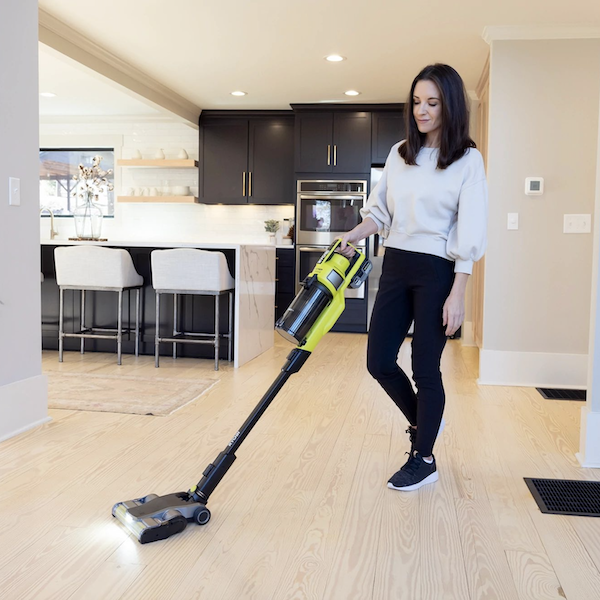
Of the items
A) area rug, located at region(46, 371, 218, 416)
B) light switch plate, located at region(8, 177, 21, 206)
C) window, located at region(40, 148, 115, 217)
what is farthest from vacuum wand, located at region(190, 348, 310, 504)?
window, located at region(40, 148, 115, 217)

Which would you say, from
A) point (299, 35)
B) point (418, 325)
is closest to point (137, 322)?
point (299, 35)

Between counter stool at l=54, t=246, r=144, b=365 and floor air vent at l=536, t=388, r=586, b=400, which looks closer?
floor air vent at l=536, t=388, r=586, b=400

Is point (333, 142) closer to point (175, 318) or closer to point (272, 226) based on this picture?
point (272, 226)

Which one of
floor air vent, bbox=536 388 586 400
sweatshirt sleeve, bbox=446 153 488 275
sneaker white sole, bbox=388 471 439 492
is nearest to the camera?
sweatshirt sleeve, bbox=446 153 488 275

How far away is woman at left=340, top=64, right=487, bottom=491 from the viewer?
2.00m

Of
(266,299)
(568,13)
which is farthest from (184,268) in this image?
(568,13)

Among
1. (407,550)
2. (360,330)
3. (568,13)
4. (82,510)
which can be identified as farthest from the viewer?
(360,330)

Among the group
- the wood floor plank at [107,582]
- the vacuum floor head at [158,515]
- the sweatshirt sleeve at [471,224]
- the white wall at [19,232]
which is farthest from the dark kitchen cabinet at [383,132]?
the wood floor plank at [107,582]

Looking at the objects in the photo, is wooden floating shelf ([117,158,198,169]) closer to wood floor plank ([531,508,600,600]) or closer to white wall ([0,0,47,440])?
white wall ([0,0,47,440])

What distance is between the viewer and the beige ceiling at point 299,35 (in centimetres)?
379

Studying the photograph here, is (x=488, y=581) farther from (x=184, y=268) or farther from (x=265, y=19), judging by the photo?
(x=265, y=19)

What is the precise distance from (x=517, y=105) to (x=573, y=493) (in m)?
2.55

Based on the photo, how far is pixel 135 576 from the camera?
1551 mm

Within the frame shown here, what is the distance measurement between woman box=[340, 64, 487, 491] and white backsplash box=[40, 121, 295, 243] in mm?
5038
